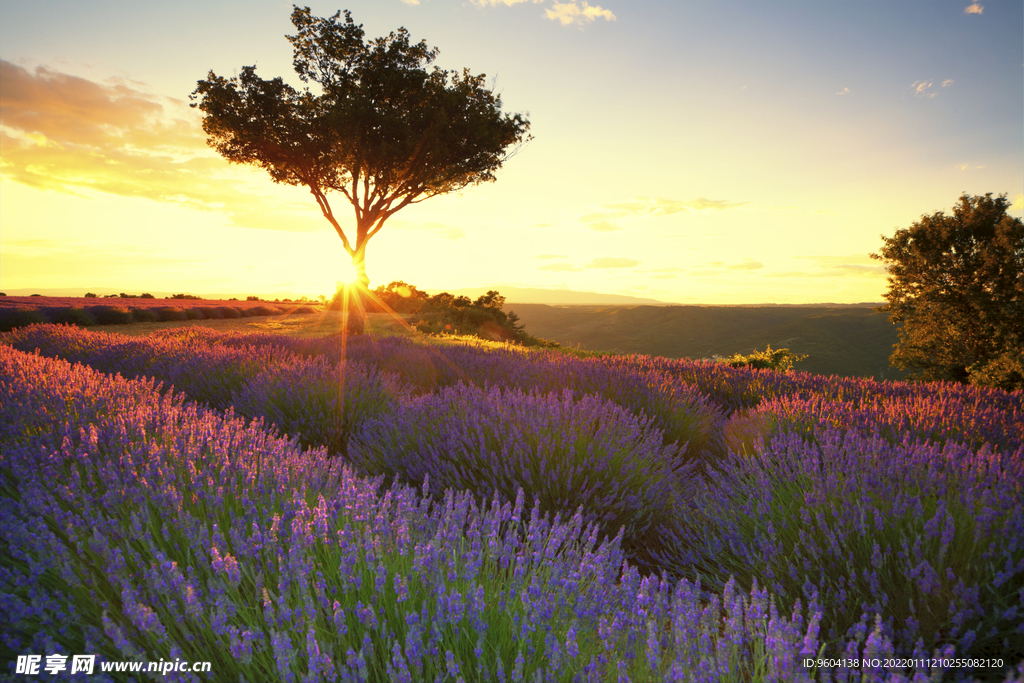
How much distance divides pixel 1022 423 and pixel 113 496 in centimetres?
521

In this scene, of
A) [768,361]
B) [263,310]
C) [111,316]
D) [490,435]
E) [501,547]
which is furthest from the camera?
[263,310]

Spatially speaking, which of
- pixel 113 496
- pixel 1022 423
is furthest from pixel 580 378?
pixel 113 496

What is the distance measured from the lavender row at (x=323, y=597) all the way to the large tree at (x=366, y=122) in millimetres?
12924

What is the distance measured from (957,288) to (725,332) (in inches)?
3447

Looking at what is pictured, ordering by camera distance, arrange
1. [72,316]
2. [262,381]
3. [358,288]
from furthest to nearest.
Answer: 1. [358,288]
2. [72,316]
3. [262,381]

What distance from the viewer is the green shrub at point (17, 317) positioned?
403 inches

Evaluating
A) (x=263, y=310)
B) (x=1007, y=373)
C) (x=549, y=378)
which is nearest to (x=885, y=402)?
(x=549, y=378)

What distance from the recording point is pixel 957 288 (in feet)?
73.3

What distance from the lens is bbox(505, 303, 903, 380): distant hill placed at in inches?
2886

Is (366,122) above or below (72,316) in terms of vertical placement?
above

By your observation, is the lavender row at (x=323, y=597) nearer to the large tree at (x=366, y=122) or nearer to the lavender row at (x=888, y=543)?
the lavender row at (x=888, y=543)

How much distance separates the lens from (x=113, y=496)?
5.65 feet

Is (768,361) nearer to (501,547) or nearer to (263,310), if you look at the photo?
(501,547)

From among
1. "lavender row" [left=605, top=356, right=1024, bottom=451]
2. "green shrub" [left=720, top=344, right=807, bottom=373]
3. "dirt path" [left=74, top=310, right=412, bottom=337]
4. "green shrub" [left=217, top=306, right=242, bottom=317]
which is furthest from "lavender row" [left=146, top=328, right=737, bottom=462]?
"green shrub" [left=217, top=306, right=242, bottom=317]
